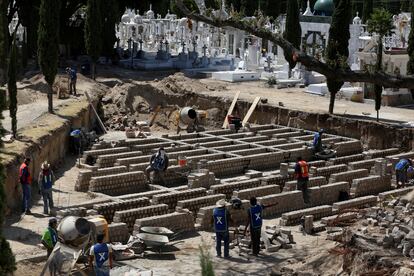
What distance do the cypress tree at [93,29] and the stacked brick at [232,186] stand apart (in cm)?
1815

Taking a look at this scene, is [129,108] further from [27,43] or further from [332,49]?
[27,43]

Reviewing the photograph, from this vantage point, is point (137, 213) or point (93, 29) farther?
point (93, 29)

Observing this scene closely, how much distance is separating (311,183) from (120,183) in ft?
17.3

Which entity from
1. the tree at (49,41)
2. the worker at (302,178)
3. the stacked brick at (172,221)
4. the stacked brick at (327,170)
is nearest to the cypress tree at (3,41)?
the tree at (49,41)

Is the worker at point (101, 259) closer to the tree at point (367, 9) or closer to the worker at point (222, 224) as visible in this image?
the worker at point (222, 224)

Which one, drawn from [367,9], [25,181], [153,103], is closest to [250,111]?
[153,103]

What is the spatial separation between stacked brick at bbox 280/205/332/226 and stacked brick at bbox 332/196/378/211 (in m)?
0.22

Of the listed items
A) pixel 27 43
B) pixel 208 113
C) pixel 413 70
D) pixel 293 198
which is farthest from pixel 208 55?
pixel 293 198

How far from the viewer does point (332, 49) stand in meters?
33.2

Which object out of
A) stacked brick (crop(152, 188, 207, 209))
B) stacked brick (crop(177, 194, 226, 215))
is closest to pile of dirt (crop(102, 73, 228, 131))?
stacked brick (crop(152, 188, 207, 209))

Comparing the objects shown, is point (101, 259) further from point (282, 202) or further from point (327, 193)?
point (327, 193)

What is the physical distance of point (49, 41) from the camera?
1194 inches

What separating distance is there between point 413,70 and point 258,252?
1924 cm

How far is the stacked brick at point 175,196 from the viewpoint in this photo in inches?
816
